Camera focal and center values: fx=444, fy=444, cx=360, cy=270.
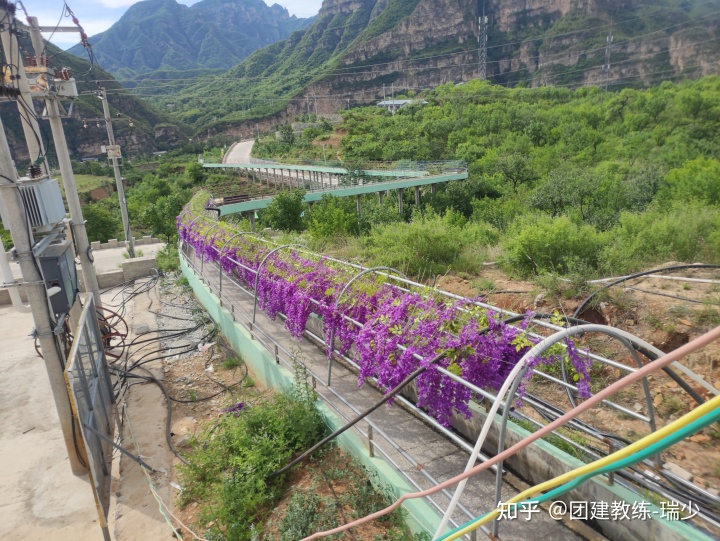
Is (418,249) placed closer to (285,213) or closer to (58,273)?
(58,273)

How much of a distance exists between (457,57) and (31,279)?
11757cm

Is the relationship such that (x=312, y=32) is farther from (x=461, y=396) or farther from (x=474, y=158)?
(x=461, y=396)

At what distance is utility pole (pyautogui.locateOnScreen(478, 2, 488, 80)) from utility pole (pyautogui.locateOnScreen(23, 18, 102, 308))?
102m

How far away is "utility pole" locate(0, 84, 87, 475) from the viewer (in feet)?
17.0

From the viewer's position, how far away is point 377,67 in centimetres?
11038

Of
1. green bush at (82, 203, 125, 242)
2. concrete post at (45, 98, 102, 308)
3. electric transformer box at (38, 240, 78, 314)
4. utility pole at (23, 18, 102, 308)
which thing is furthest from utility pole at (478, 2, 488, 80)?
electric transformer box at (38, 240, 78, 314)

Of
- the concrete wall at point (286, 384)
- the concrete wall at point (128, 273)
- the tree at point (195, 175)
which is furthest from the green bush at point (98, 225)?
the concrete wall at point (286, 384)

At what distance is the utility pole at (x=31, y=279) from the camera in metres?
5.20

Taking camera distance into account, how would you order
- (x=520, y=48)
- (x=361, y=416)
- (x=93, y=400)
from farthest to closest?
(x=520, y=48), (x=93, y=400), (x=361, y=416)

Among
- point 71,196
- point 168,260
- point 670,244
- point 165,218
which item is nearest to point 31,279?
point 71,196

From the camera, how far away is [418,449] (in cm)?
454

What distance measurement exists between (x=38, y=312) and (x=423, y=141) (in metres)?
45.6

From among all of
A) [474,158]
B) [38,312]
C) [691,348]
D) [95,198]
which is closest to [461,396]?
→ [691,348]

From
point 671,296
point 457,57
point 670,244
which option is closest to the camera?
point 671,296
